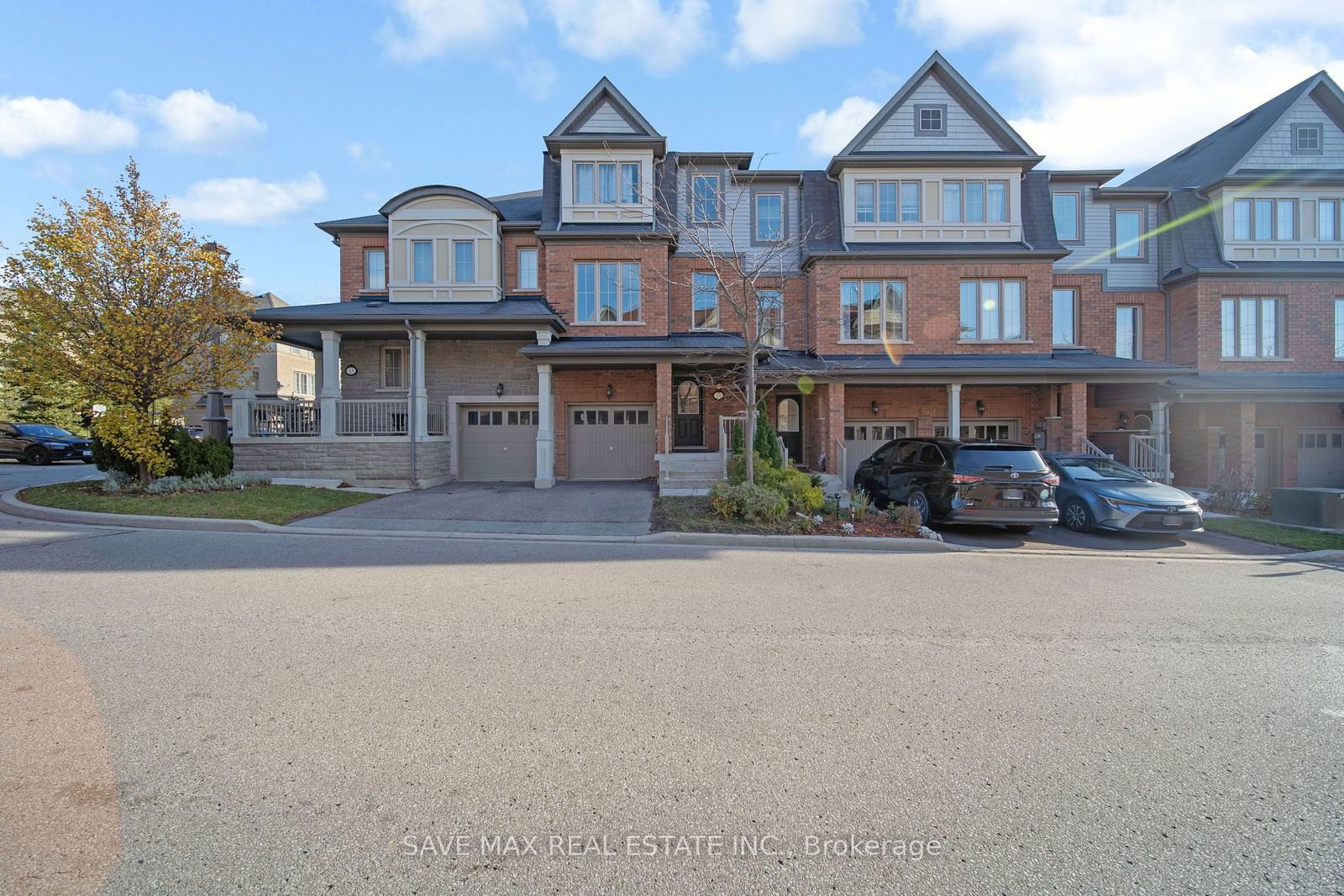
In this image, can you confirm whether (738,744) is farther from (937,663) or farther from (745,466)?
(745,466)

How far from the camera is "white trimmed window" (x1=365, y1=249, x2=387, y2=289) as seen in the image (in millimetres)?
19781

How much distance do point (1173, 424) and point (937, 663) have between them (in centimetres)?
2001

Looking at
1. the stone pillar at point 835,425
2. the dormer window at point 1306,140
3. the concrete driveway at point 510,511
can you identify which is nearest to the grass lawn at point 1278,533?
the stone pillar at point 835,425

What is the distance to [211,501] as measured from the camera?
11898 mm

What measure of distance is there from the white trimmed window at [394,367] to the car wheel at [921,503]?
48.8 ft

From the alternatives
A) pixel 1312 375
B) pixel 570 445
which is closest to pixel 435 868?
pixel 570 445

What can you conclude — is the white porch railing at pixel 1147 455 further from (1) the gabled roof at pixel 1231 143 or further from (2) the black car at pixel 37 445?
(2) the black car at pixel 37 445

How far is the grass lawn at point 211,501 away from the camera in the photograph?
36.9ft

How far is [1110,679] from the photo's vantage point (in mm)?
4434

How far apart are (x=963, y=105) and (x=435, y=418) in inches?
726

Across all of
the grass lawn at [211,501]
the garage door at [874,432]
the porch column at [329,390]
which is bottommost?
the grass lawn at [211,501]

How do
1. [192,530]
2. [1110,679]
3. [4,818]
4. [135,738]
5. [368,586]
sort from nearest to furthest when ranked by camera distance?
[4,818], [135,738], [1110,679], [368,586], [192,530]

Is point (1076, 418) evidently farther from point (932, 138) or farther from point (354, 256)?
point (354, 256)

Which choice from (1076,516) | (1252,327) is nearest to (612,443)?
(1076,516)
